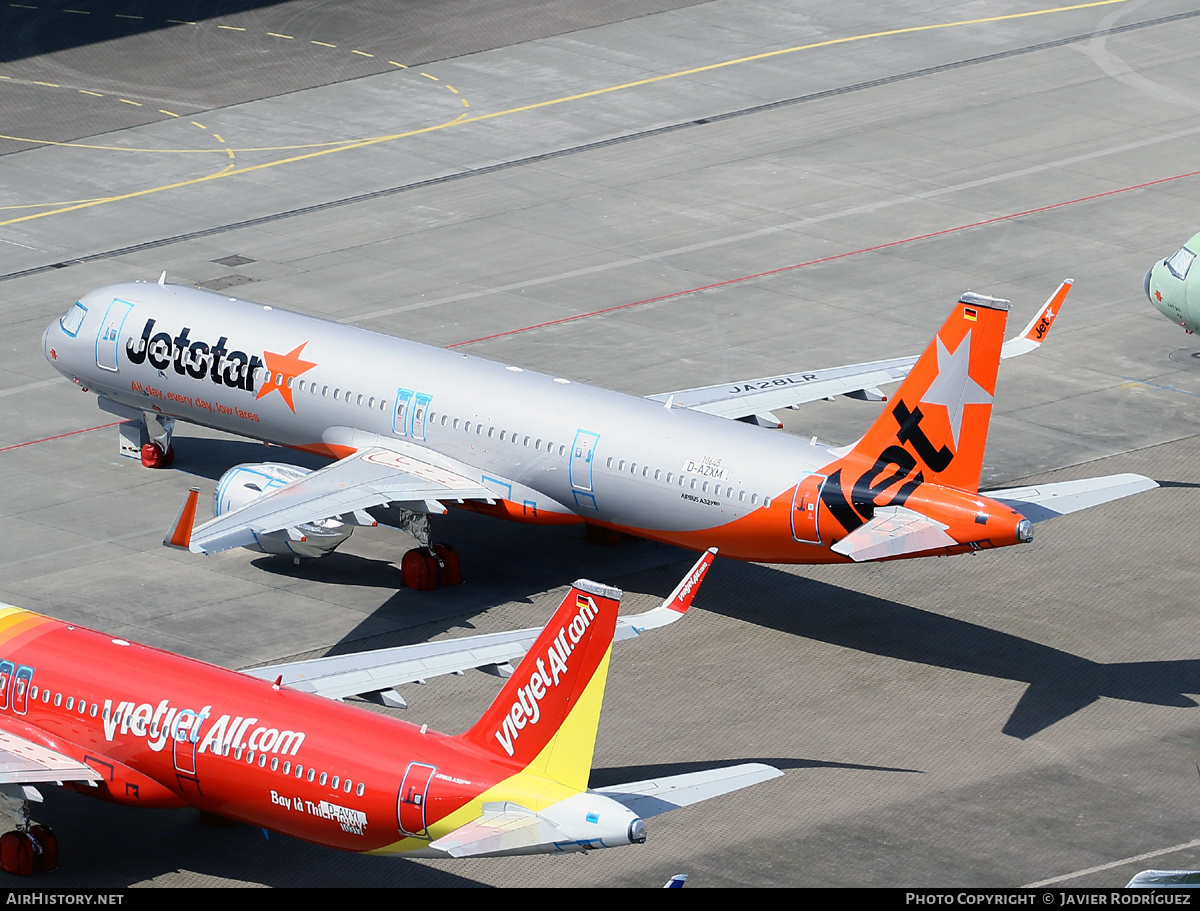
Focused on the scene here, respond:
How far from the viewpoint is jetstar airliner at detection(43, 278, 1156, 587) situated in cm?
4253

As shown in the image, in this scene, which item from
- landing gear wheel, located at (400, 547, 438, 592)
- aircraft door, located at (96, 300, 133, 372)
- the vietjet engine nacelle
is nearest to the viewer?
the vietjet engine nacelle

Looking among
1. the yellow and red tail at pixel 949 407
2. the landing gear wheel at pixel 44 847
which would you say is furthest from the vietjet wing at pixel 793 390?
the landing gear wheel at pixel 44 847

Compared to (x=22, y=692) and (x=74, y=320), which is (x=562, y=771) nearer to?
(x=22, y=692)

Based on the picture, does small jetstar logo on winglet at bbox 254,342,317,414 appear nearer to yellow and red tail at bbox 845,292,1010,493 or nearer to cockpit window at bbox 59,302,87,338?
cockpit window at bbox 59,302,87,338

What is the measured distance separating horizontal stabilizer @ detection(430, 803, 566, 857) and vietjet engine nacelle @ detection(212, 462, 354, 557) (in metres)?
15.8

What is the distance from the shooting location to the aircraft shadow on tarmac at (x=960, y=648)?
4281 centimetres

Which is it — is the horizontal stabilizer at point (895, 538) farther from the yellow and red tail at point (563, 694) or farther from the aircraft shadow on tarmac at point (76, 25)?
the aircraft shadow on tarmac at point (76, 25)

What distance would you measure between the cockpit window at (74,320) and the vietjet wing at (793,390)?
50.4 feet

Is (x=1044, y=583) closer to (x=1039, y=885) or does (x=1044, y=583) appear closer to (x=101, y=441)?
(x=1039, y=885)

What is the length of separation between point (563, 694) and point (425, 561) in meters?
17.1

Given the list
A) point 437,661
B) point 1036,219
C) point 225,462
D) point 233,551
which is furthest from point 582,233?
point 437,661

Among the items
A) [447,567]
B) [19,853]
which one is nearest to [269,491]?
[447,567]

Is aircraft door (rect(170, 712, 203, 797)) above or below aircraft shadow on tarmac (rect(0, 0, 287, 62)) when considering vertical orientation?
below

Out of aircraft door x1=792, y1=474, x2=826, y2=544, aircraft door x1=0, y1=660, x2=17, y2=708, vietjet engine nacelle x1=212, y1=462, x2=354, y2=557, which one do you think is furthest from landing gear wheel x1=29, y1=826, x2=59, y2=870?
aircraft door x1=792, y1=474, x2=826, y2=544
